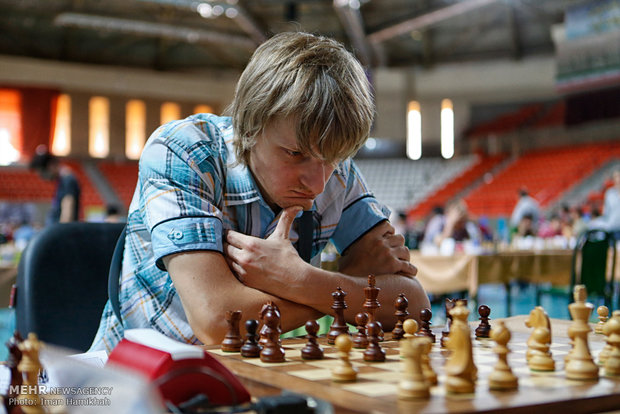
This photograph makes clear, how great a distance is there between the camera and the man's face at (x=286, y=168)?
3.98ft

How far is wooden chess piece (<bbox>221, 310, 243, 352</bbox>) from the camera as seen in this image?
1002 mm

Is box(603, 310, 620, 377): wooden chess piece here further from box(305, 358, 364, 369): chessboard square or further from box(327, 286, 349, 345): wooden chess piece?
box(327, 286, 349, 345): wooden chess piece

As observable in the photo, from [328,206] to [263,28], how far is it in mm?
14535

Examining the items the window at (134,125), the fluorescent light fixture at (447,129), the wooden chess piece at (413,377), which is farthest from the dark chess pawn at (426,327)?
the window at (134,125)

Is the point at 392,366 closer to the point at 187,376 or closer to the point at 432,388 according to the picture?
the point at 432,388

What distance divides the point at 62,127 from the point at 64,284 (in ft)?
55.3

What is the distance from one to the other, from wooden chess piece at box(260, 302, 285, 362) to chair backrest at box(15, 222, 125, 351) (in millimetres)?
655

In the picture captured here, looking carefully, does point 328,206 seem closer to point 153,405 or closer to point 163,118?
point 153,405

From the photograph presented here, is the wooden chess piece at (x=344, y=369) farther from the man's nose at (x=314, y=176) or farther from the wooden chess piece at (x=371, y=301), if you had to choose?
the man's nose at (x=314, y=176)

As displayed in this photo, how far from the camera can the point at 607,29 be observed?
44.3 ft

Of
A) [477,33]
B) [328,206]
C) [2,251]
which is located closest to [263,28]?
[477,33]

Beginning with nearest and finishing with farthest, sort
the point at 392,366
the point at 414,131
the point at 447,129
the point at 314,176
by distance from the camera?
the point at 392,366 → the point at 314,176 → the point at 447,129 → the point at 414,131

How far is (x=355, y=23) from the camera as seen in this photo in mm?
13391

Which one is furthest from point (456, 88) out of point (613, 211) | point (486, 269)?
point (486, 269)
